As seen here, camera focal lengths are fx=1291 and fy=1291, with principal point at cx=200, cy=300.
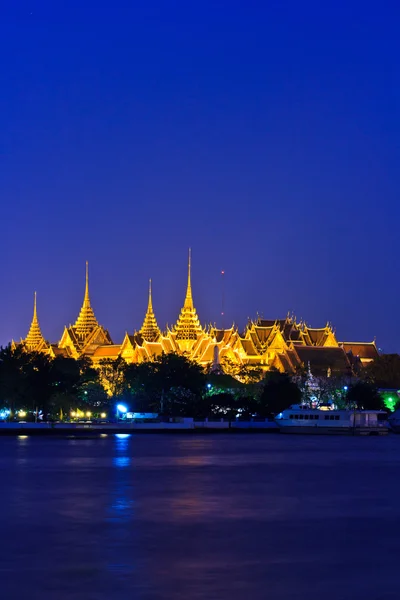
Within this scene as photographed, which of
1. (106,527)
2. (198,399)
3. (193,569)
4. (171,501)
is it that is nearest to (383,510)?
(171,501)

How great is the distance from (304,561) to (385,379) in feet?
342

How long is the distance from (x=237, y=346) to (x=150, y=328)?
29.9 meters

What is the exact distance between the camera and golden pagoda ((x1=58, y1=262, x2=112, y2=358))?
15975 centimetres

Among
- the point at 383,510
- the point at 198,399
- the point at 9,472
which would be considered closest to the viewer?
the point at 383,510

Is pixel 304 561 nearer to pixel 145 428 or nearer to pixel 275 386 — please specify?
pixel 145 428

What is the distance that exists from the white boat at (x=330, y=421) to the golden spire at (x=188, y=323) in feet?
190

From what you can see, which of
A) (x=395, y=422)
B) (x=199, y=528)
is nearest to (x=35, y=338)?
(x=395, y=422)

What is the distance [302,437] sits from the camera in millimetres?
83188

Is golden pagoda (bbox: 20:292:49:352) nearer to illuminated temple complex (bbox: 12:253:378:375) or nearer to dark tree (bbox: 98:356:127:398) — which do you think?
illuminated temple complex (bbox: 12:253:378:375)

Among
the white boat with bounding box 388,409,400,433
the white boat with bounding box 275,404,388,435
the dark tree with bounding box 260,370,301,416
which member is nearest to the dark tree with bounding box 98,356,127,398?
the dark tree with bounding box 260,370,301,416

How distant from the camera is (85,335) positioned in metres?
166

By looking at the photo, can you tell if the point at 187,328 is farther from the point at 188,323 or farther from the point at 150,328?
the point at 150,328

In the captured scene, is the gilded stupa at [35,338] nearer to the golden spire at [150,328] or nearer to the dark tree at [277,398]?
the golden spire at [150,328]

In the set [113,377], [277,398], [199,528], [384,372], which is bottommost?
[199,528]
